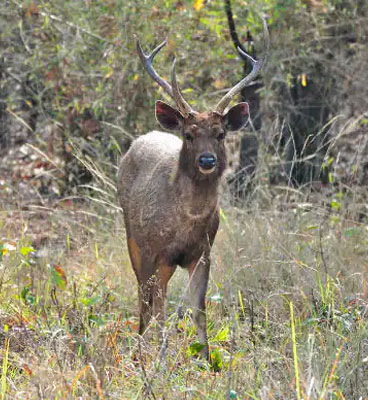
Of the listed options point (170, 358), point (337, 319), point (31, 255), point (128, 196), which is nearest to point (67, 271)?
point (31, 255)

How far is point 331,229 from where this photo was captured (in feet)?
24.6

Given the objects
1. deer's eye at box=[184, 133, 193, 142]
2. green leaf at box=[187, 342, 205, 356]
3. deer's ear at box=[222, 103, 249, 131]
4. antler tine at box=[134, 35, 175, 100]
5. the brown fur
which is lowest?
green leaf at box=[187, 342, 205, 356]

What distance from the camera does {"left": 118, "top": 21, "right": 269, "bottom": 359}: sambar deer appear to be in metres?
5.61

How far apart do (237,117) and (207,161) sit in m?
0.74

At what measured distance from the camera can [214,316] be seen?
20.8 ft

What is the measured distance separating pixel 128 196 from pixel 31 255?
4.75 feet

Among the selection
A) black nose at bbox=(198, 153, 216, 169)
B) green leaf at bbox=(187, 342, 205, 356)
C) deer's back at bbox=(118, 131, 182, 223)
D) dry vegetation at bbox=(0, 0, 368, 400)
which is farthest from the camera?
deer's back at bbox=(118, 131, 182, 223)

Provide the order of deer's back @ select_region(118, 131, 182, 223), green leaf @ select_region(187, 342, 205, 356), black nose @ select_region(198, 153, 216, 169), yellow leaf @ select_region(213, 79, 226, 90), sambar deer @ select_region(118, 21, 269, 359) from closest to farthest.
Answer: green leaf @ select_region(187, 342, 205, 356), black nose @ select_region(198, 153, 216, 169), sambar deer @ select_region(118, 21, 269, 359), deer's back @ select_region(118, 131, 182, 223), yellow leaf @ select_region(213, 79, 226, 90)

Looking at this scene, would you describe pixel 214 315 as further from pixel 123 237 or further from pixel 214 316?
pixel 123 237

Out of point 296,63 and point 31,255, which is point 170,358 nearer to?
point 31,255

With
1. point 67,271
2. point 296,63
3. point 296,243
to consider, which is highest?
point 296,63

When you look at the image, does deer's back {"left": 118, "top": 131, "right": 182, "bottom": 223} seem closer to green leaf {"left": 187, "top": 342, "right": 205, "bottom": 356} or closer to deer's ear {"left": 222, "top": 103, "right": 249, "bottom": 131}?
deer's ear {"left": 222, "top": 103, "right": 249, "bottom": 131}

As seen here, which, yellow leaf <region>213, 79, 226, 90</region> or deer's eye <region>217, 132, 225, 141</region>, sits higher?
yellow leaf <region>213, 79, 226, 90</region>

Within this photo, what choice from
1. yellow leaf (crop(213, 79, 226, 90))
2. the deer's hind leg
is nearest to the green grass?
the deer's hind leg
